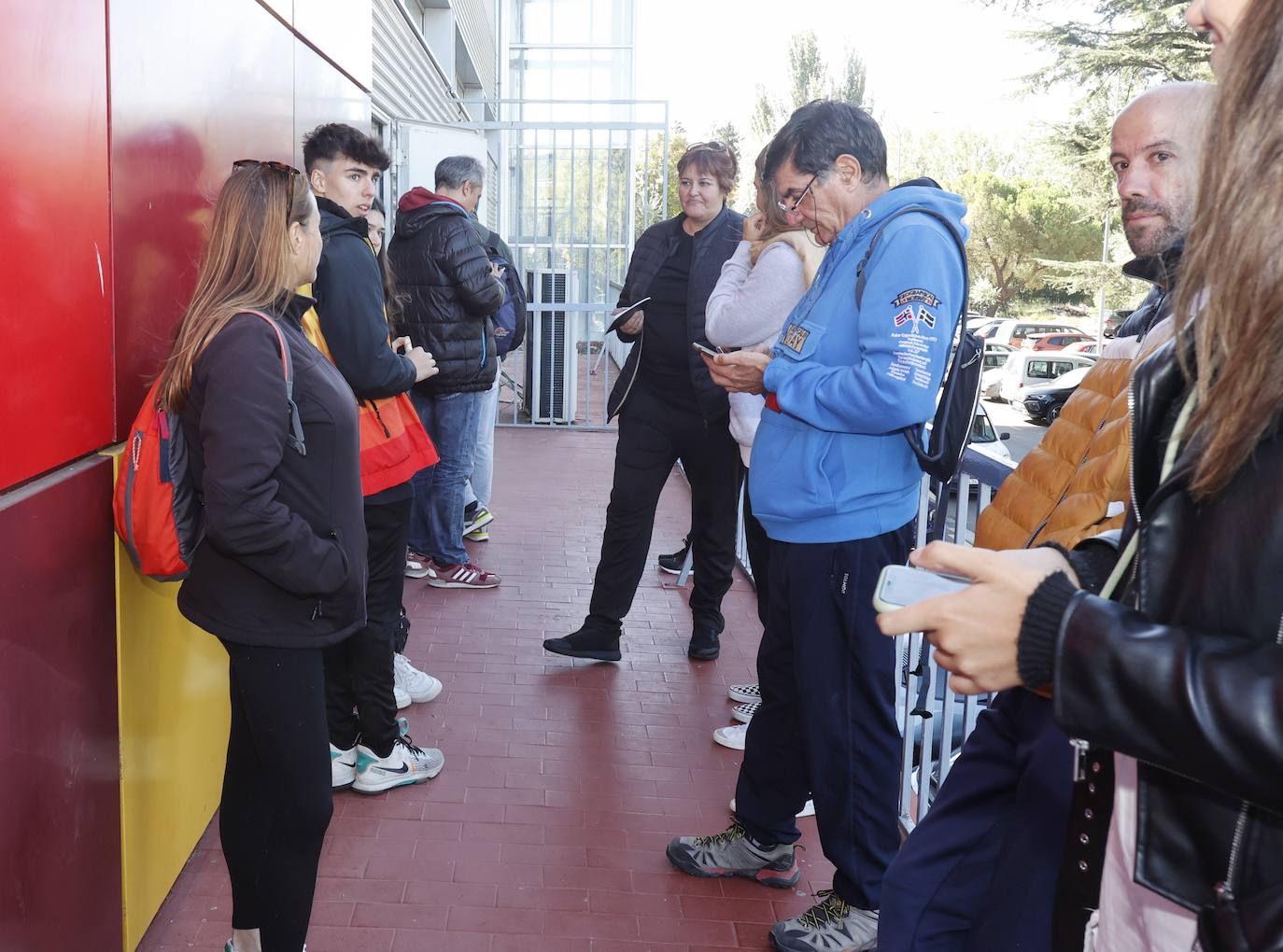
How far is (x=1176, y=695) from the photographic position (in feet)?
3.52

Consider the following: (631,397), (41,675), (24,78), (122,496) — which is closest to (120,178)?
(24,78)

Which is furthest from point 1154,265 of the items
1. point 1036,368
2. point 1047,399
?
point 1036,368

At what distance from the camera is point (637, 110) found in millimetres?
22719

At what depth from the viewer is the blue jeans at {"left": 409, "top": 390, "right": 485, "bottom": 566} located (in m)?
6.23

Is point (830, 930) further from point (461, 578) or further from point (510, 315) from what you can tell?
point (510, 315)

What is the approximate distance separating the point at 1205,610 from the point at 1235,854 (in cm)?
22

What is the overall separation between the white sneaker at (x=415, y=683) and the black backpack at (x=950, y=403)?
2.63 m

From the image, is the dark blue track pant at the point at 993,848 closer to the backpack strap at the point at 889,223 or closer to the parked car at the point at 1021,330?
the backpack strap at the point at 889,223

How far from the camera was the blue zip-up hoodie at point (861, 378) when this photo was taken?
9.12ft

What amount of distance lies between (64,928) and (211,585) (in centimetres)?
75

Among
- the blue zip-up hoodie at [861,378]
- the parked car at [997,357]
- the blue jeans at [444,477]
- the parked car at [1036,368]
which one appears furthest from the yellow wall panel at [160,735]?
the parked car at [997,357]

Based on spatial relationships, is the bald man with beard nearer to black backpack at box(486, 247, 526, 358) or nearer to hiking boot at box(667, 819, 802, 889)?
hiking boot at box(667, 819, 802, 889)

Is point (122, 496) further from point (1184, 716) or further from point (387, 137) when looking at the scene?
point (387, 137)

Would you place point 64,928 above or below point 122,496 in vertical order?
below
